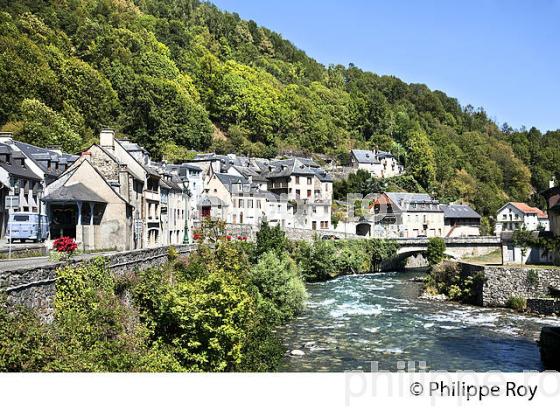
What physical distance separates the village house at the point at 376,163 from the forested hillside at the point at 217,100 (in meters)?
3.03

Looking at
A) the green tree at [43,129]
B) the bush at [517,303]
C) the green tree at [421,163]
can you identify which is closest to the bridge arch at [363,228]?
the green tree at [421,163]

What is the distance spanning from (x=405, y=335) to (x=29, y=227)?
52.4ft

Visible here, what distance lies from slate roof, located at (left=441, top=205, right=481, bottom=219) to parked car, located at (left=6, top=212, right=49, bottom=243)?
169 feet

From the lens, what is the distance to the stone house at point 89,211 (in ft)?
79.8

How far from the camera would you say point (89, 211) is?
80.9 ft

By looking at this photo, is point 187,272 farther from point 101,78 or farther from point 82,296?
point 101,78

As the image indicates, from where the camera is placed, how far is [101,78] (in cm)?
6519

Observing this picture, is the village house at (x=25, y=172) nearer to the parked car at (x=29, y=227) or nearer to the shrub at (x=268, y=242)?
the parked car at (x=29, y=227)

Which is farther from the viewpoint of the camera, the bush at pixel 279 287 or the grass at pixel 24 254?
the bush at pixel 279 287

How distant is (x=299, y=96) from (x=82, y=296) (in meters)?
89.2

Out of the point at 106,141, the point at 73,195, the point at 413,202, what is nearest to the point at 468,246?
the point at 413,202

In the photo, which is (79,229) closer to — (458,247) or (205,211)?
(205,211)

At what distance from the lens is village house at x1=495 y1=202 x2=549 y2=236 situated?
6891 centimetres

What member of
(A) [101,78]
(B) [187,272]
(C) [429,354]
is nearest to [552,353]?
(C) [429,354]
